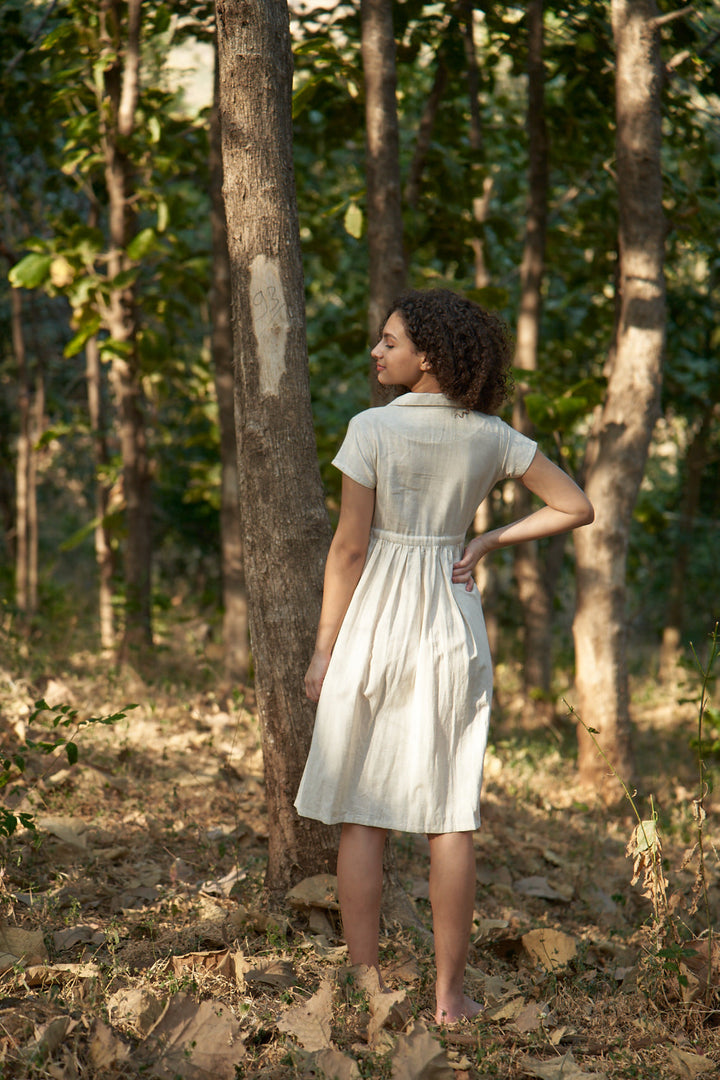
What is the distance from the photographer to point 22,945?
2.60 meters

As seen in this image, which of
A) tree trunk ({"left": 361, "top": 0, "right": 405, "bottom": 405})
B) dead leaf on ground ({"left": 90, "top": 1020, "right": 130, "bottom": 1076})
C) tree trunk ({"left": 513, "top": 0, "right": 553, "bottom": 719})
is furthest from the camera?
tree trunk ({"left": 513, "top": 0, "right": 553, "bottom": 719})

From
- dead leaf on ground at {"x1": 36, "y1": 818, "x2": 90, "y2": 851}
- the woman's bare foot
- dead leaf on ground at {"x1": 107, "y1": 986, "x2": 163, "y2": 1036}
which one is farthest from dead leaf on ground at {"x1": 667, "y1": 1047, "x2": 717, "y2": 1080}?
dead leaf on ground at {"x1": 36, "y1": 818, "x2": 90, "y2": 851}

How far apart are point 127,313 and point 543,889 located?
4.01 metres

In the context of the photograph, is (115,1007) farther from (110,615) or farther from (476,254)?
(476,254)

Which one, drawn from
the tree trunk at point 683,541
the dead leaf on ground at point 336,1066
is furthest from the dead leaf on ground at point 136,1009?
the tree trunk at point 683,541

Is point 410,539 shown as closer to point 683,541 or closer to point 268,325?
point 268,325

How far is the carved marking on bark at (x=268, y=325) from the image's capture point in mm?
2979

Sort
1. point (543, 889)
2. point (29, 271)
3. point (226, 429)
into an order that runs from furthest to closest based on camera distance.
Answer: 1. point (226, 429)
2. point (29, 271)
3. point (543, 889)

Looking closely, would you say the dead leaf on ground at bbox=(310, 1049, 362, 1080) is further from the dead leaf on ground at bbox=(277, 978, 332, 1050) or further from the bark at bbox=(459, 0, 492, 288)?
the bark at bbox=(459, 0, 492, 288)

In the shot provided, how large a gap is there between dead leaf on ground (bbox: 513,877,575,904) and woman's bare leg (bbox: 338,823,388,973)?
1.38 meters

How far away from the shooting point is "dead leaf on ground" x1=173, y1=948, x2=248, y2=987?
259cm

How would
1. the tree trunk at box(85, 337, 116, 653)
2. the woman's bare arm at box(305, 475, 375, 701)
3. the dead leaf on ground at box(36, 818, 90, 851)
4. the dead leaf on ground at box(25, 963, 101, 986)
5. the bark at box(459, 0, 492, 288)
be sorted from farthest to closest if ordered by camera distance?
the tree trunk at box(85, 337, 116, 653) < the bark at box(459, 0, 492, 288) < the dead leaf on ground at box(36, 818, 90, 851) < the woman's bare arm at box(305, 475, 375, 701) < the dead leaf on ground at box(25, 963, 101, 986)

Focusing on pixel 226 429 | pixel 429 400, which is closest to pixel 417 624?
pixel 429 400

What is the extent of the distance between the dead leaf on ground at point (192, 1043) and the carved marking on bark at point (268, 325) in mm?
1736
